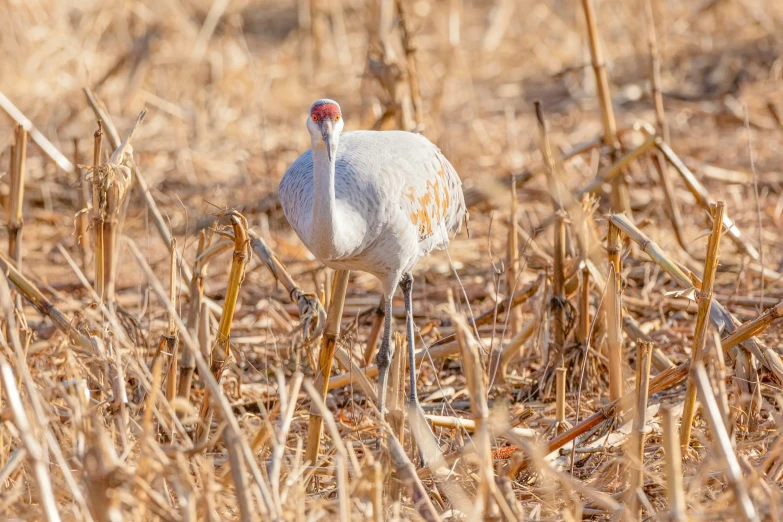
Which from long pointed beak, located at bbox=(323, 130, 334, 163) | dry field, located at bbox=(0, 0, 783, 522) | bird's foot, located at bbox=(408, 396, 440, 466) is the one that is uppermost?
long pointed beak, located at bbox=(323, 130, 334, 163)

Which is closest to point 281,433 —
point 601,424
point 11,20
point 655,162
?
point 601,424

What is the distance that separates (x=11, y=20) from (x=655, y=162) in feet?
17.3

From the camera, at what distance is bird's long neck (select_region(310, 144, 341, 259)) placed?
10.2 feet

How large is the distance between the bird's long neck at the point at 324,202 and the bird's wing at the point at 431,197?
1.58 feet

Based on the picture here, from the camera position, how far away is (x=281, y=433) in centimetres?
218

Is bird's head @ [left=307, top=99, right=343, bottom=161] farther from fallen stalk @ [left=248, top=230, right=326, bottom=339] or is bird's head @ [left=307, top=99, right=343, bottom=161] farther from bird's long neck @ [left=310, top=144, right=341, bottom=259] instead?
fallen stalk @ [left=248, top=230, right=326, bottom=339]

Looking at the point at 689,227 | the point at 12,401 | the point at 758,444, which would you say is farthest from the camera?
the point at 689,227

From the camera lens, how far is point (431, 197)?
376cm

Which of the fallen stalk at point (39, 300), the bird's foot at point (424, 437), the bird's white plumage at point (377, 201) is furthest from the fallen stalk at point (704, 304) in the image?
the fallen stalk at point (39, 300)

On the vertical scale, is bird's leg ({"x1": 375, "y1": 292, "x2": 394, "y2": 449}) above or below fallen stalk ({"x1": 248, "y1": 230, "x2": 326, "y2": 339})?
below

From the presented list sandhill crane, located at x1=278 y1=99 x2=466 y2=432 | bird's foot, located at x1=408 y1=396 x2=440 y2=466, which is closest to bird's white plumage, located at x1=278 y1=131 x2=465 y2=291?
sandhill crane, located at x1=278 y1=99 x2=466 y2=432

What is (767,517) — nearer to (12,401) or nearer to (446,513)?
(446,513)

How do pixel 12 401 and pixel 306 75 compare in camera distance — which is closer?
pixel 12 401

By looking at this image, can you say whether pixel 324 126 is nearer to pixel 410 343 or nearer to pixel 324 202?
pixel 324 202
